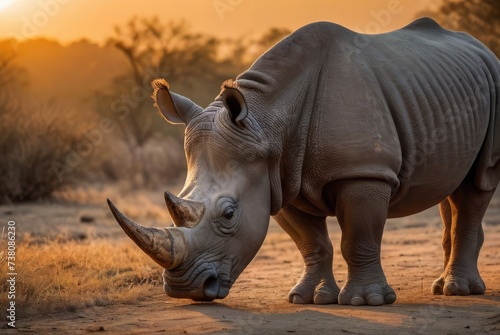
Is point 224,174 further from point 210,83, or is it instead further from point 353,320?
point 210,83

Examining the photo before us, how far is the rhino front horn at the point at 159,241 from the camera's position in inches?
247

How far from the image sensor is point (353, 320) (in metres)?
6.55

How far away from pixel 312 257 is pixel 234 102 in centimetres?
163

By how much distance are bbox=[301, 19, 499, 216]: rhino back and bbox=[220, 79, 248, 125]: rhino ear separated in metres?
0.66

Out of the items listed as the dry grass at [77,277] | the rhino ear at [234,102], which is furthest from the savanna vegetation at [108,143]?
A: the rhino ear at [234,102]

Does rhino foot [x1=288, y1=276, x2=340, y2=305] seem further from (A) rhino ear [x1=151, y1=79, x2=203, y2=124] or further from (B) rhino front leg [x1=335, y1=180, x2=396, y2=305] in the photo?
(A) rhino ear [x1=151, y1=79, x2=203, y2=124]

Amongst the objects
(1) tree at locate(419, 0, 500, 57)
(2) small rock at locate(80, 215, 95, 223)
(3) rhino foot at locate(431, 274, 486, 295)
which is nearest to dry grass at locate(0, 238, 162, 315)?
(3) rhino foot at locate(431, 274, 486, 295)

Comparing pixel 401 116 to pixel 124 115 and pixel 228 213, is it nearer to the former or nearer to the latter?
pixel 228 213

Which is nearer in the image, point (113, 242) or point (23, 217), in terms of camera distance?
point (113, 242)

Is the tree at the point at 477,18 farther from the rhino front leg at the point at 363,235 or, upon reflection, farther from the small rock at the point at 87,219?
the rhino front leg at the point at 363,235

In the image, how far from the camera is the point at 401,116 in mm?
7609

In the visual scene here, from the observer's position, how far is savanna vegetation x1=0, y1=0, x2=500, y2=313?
858 centimetres

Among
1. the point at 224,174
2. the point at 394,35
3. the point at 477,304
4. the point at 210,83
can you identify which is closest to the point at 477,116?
the point at 394,35

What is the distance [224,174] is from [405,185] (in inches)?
62.2
